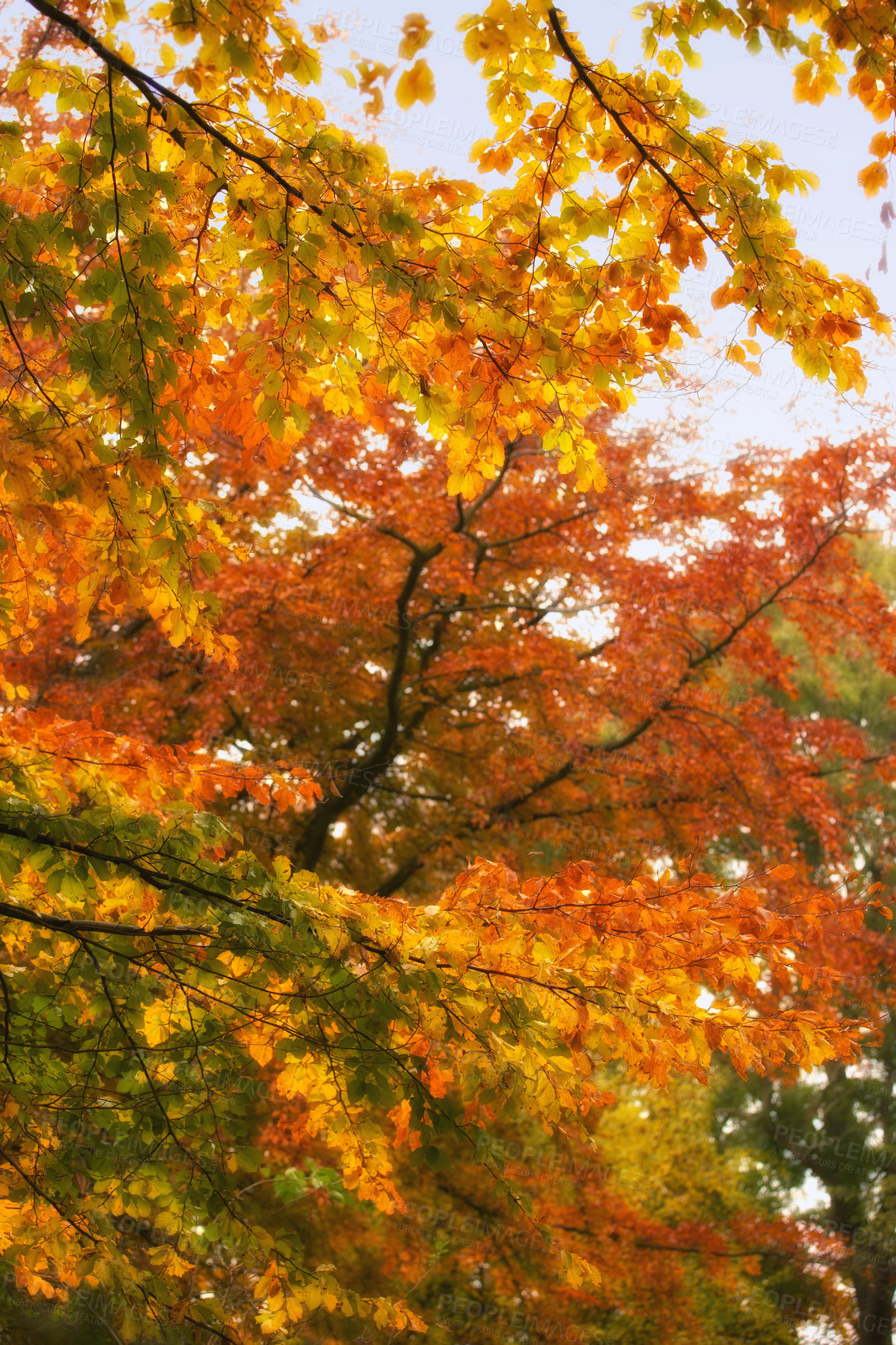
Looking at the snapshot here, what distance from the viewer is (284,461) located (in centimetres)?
332

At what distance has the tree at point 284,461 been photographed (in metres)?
2.54

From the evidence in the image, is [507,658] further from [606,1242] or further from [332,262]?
[332,262]

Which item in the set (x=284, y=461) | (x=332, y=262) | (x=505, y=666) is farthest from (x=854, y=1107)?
(x=332, y=262)

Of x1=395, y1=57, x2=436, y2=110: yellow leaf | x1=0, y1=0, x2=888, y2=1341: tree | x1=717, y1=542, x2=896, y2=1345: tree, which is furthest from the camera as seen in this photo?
x1=717, y1=542, x2=896, y2=1345: tree

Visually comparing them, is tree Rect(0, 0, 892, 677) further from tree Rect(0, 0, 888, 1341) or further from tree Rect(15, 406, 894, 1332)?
tree Rect(15, 406, 894, 1332)

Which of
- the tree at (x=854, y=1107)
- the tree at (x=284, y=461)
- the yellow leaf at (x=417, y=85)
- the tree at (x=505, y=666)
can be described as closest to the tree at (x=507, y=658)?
the tree at (x=505, y=666)

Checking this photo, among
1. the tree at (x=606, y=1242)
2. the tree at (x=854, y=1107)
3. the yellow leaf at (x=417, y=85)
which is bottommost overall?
the tree at (x=606, y=1242)

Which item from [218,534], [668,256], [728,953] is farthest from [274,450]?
[728,953]

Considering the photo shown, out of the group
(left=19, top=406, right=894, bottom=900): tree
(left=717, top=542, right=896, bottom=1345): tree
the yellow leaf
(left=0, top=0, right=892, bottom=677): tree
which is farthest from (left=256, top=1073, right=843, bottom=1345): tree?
the yellow leaf

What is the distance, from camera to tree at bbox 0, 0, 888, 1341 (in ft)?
8.34

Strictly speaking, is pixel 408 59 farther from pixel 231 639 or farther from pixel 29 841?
pixel 29 841

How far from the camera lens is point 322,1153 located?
837cm

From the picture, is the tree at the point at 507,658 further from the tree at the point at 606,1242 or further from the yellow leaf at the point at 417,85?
the yellow leaf at the point at 417,85

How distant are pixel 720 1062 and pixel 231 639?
15.3m
